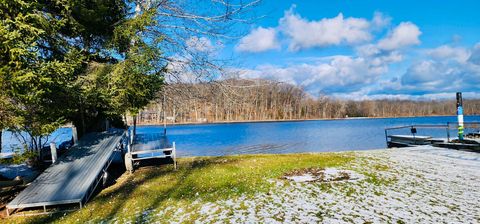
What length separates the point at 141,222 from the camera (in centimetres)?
673

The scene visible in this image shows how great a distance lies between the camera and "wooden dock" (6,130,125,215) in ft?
25.8

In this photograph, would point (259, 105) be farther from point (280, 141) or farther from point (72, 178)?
point (72, 178)

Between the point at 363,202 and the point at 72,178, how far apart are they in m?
7.98

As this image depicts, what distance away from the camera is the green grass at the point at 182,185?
761 centimetres

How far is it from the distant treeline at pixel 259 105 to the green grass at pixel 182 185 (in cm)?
253

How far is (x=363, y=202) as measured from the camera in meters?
7.46

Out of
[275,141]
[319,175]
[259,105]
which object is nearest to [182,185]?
[319,175]

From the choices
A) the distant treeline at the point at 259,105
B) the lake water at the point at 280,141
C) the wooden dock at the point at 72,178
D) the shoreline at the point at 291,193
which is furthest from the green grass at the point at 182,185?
the lake water at the point at 280,141

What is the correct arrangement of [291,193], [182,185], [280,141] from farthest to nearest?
[280,141] → [182,185] → [291,193]

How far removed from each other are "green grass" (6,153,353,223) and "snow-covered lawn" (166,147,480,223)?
21.9 inches

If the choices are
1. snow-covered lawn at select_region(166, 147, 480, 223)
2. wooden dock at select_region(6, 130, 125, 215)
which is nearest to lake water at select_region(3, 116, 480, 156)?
wooden dock at select_region(6, 130, 125, 215)

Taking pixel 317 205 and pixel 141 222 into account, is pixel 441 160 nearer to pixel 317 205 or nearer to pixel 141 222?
pixel 317 205

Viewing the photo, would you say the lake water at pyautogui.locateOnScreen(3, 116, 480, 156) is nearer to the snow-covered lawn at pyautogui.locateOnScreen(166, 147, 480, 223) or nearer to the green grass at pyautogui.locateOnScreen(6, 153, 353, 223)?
the green grass at pyautogui.locateOnScreen(6, 153, 353, 223)

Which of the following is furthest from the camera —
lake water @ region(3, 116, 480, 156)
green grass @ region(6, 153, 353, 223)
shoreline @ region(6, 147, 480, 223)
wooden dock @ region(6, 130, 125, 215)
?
lake water @ region(3, 116, 480, 156)
